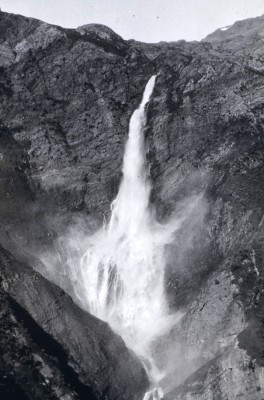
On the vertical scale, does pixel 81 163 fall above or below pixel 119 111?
below

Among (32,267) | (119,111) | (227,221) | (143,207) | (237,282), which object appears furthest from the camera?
(119,111)

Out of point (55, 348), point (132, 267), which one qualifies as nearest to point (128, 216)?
point (132, 267)

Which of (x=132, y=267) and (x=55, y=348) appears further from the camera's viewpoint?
(x=132, y=267)

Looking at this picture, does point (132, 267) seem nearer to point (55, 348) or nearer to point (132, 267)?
point (132, 267)

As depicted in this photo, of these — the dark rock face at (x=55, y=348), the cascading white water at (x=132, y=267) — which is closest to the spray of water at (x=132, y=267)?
the cascading white water at (x=132, y=267)

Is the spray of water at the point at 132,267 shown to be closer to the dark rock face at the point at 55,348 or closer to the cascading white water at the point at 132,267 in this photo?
the cascading white water at the point at 132,267

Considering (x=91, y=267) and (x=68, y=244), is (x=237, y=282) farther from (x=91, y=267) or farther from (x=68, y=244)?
(x=68, y=244)

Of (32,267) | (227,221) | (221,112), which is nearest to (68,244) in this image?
(32,267)
